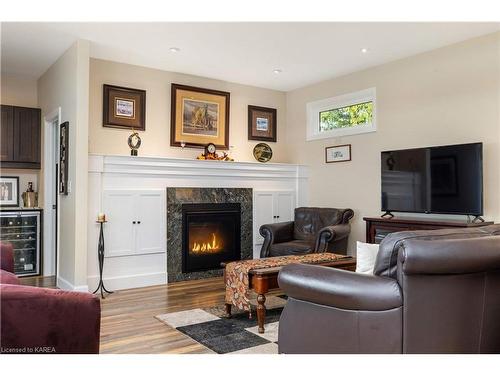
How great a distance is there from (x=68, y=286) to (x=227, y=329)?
210 centimetres

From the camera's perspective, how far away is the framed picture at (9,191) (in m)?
5.59

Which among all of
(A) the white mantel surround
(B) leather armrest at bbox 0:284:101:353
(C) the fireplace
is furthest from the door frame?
(B) leather armrest at bbox 0:284:101:353

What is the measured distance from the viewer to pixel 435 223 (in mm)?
4160

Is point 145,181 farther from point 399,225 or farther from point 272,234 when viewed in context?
point 399,225

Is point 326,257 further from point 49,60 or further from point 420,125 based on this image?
point 49,60

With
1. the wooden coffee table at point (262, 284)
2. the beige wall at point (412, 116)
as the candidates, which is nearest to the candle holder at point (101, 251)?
the wooden coffee table at point (262, 284)

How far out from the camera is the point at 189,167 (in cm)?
534

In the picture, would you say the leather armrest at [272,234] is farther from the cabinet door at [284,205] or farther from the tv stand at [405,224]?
the tv stand at [405,224]

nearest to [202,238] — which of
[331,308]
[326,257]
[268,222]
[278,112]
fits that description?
[268,222]

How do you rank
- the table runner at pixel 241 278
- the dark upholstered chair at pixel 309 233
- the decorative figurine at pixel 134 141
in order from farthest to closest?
the decorative figurine at pixel 134 141
the dark upholstered chair at pixel 309 233
the table runner at pixel 241 278

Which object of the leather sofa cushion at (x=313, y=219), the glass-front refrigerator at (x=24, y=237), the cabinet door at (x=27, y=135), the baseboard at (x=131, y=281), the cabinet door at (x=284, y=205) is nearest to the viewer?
the baseboard at (x=131, y=281)

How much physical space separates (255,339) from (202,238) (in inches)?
98.5

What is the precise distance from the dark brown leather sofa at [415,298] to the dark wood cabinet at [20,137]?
4711 millimetres

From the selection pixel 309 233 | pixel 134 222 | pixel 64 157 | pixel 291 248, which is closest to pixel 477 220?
pixel 291 248
